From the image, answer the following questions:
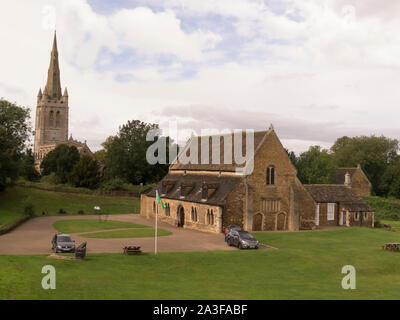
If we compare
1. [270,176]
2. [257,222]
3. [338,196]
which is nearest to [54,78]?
[338,196]

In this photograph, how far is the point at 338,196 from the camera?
6181cm

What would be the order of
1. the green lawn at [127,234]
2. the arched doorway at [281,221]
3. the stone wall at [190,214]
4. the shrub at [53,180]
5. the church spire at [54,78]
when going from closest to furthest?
the green lawn at [127,234], the stone wall at [190,214], the arched doorway at [281,221], the shrub at [53,180], the church spire at [54,78]

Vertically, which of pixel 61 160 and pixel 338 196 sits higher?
pixel 61 160

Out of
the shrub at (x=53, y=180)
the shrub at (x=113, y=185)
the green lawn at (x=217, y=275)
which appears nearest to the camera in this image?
the green lawn at (x=217, y=275)

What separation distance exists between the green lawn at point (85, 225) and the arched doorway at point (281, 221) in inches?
676

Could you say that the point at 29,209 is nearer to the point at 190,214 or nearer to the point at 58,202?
the point at 58,202

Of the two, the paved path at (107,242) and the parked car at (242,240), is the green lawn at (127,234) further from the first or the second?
the parked car at (242,240)

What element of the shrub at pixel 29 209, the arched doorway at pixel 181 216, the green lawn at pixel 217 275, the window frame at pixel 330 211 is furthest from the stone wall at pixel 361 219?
the shrub at pixel 29 209

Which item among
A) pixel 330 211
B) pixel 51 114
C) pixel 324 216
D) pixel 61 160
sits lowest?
pixel 324 216

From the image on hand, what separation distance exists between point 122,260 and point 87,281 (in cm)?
728

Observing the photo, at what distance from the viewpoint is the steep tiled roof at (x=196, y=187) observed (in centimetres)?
5275

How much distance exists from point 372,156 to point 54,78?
13399 cm

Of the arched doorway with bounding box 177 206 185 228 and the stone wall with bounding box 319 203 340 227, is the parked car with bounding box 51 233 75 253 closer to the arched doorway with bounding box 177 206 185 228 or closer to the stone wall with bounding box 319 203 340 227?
the arched doorway with bounding box 177 206 185 228

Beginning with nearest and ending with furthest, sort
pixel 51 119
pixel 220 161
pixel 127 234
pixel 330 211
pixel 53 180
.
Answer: pixel 127 234 < pixel 220 161 < pixel 330 211 < pixel 53 180 < pixel 51 119
